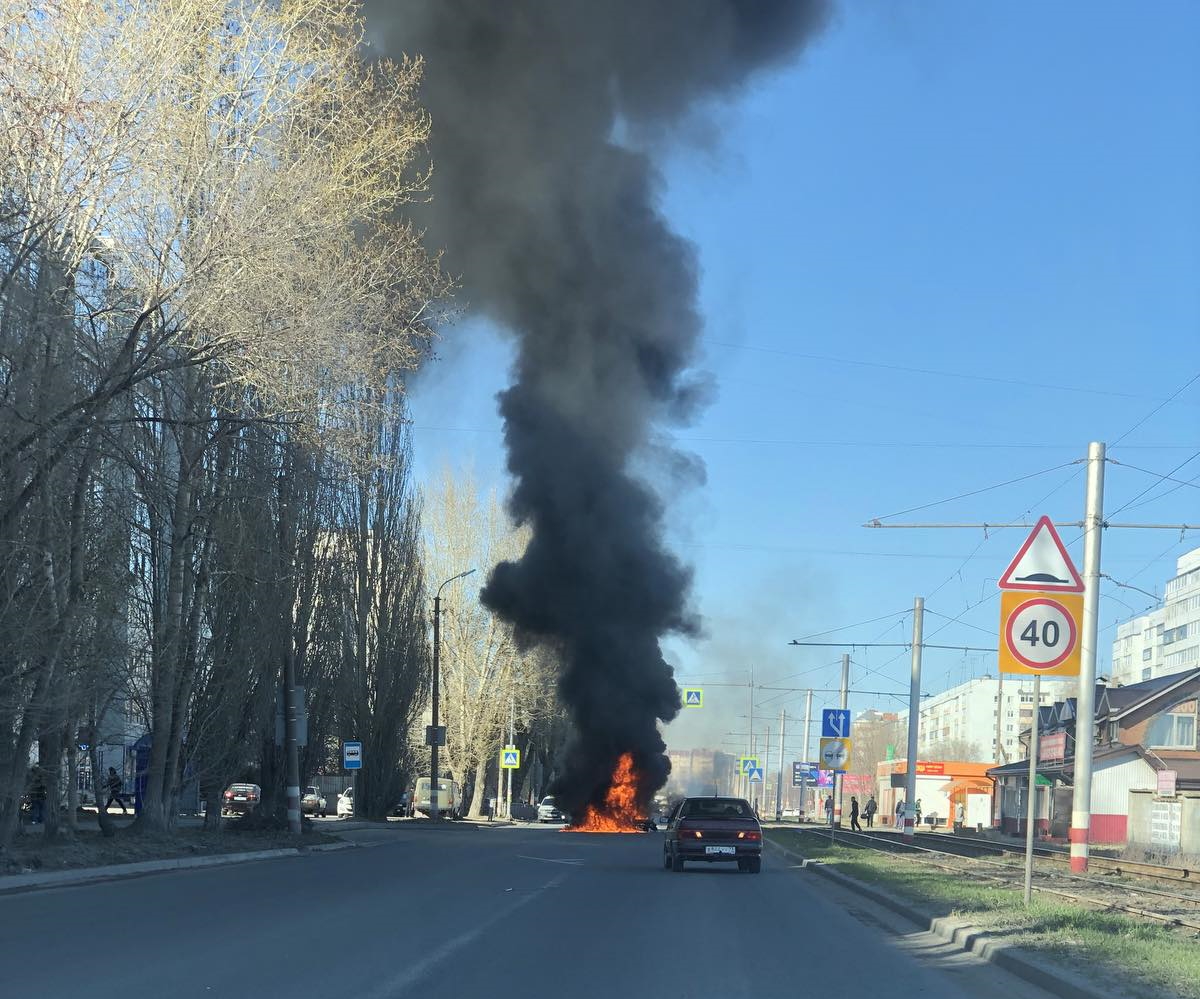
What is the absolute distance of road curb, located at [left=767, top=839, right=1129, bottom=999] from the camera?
380 inches

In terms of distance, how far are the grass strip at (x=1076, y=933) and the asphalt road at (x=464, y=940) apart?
0.63 meters

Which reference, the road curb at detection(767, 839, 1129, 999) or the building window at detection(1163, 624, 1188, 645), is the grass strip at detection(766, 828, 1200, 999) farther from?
the building window at detection(1163, 624, 1188, 645)

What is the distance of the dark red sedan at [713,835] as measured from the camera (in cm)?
2402

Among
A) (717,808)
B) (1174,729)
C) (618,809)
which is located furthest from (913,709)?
(1174,729)

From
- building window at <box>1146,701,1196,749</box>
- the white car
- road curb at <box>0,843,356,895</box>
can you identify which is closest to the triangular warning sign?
road curb at <box>0,843,356,895</box>

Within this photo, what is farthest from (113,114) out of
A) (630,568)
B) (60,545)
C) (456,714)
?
(456,714)

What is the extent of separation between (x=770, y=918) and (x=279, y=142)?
42.2 ft

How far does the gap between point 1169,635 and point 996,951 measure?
13517 cm

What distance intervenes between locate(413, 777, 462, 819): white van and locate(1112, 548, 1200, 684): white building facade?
252ft

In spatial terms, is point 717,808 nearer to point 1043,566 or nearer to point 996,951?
point 1043,566

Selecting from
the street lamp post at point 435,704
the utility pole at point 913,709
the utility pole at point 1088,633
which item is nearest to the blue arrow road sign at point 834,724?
the utility pole at point 913,709

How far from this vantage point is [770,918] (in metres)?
15.8

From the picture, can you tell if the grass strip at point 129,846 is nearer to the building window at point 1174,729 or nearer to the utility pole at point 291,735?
the utility pole at point 291,735

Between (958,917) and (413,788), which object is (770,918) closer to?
(958,917)
